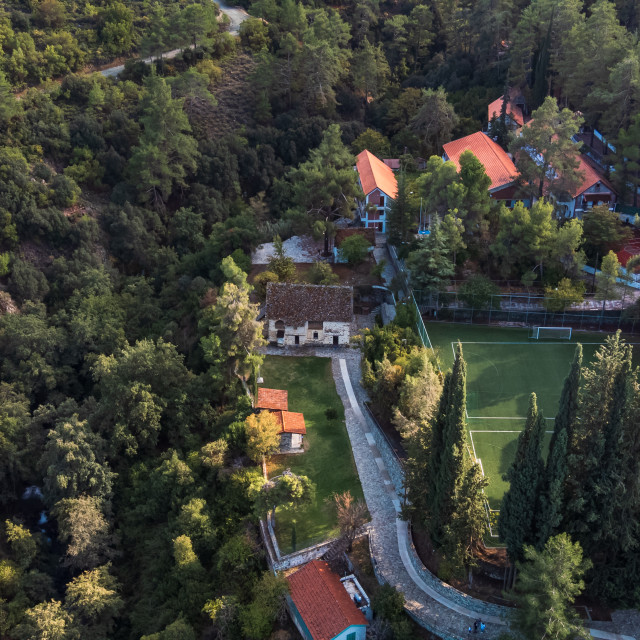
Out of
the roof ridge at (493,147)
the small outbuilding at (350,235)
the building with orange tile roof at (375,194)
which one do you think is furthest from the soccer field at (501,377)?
the roof ridge at (493,147)

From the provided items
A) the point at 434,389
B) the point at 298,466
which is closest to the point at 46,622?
the point at 298,466

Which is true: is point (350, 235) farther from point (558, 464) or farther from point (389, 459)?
point (558, 464)

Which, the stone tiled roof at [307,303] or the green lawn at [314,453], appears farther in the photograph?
the stone tiled roof at [307,303]

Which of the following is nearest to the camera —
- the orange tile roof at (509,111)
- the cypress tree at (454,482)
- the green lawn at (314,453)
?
the cypress tree at (454,482)

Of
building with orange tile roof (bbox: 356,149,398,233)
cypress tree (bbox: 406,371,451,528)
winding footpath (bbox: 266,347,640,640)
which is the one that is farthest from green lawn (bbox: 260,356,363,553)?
building with orange tile roof (bbox: 356,149,398,233)

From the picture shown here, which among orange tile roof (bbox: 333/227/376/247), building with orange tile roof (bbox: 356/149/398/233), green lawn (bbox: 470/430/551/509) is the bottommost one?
green lawn (bbox: 470/430/551/509)

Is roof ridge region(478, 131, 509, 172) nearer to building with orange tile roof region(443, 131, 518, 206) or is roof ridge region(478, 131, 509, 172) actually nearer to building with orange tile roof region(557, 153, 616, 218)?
building with orange tile roof region(443, 131, 518, 206)

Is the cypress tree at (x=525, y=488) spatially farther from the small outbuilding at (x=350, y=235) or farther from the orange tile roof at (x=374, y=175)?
the orange tile roof at (x=374, y=175)
